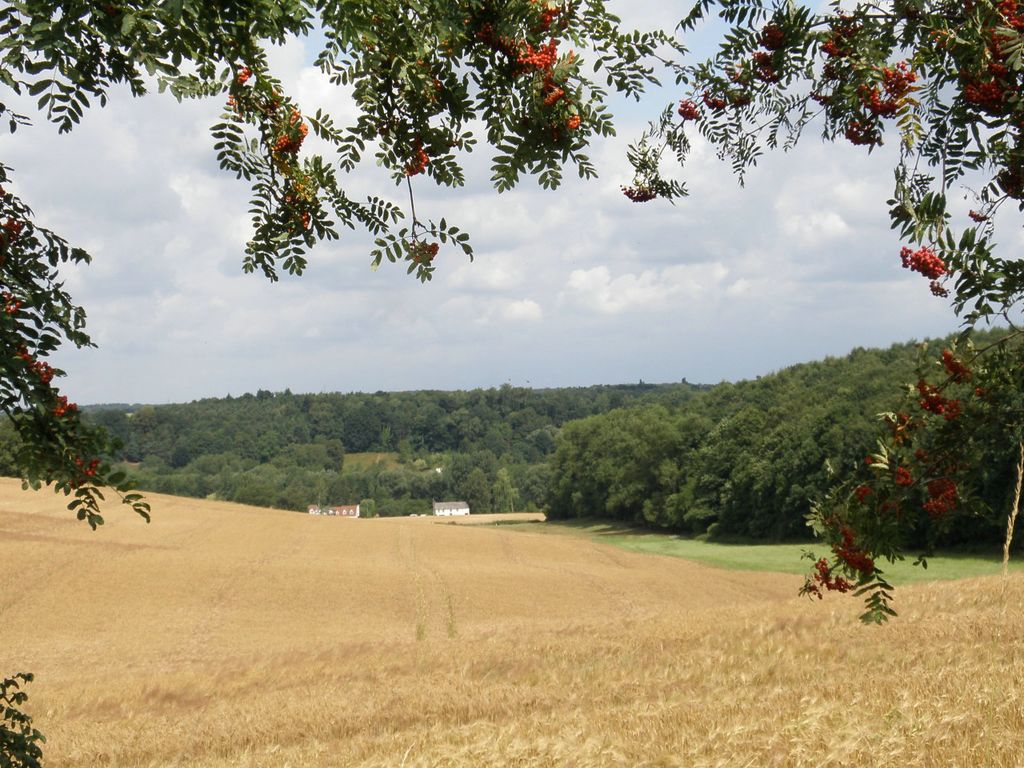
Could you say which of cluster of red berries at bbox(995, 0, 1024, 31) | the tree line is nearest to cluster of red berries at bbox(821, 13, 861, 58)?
cluster of red berries at bbox(995, 0, 1024, 31)

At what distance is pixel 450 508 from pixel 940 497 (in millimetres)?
124382

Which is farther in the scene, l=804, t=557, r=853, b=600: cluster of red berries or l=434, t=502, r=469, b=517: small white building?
l=434, t=502, r=469, b=517: small white building

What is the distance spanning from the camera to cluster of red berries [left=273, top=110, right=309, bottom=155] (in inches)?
166

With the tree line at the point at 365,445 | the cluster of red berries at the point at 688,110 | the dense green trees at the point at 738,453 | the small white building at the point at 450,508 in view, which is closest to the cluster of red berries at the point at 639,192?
the cluster of red berries at the point at 688,110

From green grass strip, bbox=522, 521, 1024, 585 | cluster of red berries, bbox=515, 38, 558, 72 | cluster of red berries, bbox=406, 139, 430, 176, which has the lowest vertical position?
green grass strip, bbox=522, 521, 1024, 585

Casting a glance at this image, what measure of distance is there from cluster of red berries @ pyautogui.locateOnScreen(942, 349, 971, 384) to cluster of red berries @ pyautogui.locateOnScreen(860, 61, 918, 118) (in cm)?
94

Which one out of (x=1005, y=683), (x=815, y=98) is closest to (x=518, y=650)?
(x=1005, y=683)

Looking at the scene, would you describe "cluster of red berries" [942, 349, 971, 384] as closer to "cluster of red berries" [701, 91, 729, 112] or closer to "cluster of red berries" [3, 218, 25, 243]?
"cluster of red berries" [701, 91, 729, 112]

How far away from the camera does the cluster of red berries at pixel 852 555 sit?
3719 millimetres

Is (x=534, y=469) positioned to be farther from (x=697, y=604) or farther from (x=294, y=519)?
(x=697, y=604)

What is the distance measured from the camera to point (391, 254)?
148 inches

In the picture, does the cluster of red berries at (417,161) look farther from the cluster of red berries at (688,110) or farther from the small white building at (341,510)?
the small white building at (341,510)

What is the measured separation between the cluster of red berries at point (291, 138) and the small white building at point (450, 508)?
11821 centimetres

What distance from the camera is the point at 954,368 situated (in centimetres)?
351
